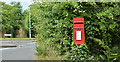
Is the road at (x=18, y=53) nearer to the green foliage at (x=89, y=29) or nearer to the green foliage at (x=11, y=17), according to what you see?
the green foliage at (x=89, y=29)

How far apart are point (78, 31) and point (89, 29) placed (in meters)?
0.35

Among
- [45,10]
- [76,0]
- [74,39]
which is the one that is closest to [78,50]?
[74,39]

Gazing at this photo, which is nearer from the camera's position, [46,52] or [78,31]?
[78,31]

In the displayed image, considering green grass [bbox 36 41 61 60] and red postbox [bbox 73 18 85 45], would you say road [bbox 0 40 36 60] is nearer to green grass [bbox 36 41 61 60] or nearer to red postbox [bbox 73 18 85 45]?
green grass [bbox 36 41 61 60]

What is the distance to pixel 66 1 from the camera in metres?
4.43

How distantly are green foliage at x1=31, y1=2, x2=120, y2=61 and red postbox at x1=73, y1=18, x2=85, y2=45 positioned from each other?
0.40 ft

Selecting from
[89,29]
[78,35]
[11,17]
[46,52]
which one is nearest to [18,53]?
[46,52]

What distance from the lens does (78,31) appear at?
4.49 metres

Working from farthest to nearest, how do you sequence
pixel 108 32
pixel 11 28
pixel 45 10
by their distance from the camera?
1. pixel 11 28
2. pixel 45 10
3. pixel 108 32

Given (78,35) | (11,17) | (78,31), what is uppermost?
(11,17)

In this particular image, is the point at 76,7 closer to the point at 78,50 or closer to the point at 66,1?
the point at 66,1

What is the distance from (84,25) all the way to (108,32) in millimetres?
784

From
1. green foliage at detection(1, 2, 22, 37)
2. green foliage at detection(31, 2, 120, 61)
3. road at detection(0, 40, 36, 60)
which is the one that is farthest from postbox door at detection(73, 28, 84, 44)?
green foliage at detection(1, 2, 22, 37)

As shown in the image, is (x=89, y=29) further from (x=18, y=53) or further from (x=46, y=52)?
(x=18, y=53)
